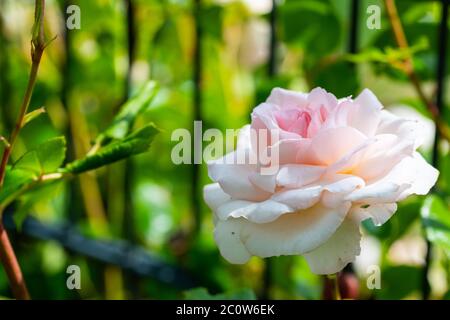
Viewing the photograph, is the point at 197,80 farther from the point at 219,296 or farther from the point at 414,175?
the point at 414,175

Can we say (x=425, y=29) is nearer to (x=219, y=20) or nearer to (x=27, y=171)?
(x=219, y=20)

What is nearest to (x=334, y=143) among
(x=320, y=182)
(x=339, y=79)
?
(x=320, y=182)

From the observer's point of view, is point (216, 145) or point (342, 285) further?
point (216, 145)

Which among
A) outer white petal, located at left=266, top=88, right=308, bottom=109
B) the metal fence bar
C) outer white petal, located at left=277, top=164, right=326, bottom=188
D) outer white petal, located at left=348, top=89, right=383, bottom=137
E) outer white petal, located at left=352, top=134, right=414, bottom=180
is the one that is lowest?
the metal fence bar

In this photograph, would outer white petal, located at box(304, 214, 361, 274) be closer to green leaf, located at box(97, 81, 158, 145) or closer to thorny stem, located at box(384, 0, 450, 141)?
green leaf, located at box(97, 81, 158, 145)

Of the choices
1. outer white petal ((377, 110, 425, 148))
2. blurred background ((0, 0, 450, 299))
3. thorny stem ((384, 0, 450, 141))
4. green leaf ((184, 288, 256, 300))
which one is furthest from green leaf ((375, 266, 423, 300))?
outer white petal ((377, 110, 425, 148))

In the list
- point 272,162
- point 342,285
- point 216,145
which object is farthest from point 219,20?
point 272,162
